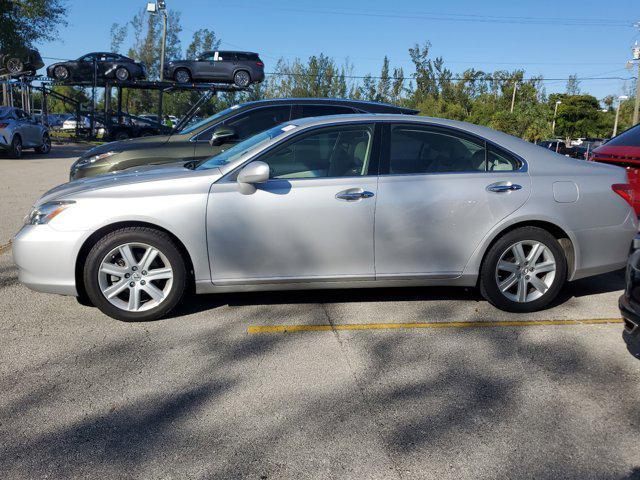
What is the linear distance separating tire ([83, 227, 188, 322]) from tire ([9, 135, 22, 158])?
688 inches

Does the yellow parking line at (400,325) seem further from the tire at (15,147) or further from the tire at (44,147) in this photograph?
the tire at (44,147)

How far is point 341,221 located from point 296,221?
0.35 metres

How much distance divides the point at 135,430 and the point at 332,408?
1071 millimetres

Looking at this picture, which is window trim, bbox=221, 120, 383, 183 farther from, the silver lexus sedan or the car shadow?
the car shadow

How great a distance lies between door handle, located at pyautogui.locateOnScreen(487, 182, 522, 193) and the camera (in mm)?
4758

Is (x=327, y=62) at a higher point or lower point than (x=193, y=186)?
higher

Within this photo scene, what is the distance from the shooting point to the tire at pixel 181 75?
994 inches

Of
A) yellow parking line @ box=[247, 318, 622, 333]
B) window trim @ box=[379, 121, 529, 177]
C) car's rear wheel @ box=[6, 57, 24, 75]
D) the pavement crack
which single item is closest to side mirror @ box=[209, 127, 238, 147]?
window trim @ box=[379, 121, 529, 177]

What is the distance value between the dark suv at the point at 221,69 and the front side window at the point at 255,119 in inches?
690

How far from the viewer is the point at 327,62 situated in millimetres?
34406

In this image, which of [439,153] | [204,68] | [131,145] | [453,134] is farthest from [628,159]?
[204,68]

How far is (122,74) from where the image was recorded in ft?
86.1

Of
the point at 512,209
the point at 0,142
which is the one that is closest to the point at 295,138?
the point at 512,209

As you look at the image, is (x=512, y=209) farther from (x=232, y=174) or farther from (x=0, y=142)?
(x=0, y=142)
